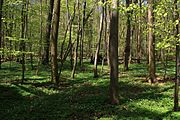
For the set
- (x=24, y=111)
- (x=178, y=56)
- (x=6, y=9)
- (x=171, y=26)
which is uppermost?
(x=6, y=9)

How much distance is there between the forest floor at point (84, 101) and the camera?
50.3ft

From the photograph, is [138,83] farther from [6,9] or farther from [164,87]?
[6,9]

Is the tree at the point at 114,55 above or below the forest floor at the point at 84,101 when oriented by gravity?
above

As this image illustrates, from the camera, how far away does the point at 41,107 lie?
57.4 feet

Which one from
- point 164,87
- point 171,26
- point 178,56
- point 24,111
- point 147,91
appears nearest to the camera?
point 171,26

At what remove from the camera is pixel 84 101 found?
18344 mm

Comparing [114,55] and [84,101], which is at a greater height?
[114,55]

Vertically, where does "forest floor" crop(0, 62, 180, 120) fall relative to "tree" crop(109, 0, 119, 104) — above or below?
below

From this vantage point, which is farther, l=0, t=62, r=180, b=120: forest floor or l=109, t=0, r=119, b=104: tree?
l=109, t=0, r=119, b=104: tree

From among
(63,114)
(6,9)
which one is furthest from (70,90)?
(6,9)

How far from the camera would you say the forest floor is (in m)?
15.3

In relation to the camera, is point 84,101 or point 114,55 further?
point 84,101

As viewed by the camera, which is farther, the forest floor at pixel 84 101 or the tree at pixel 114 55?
the tree at pixel 114 55

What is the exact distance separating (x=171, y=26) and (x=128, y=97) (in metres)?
6.81
